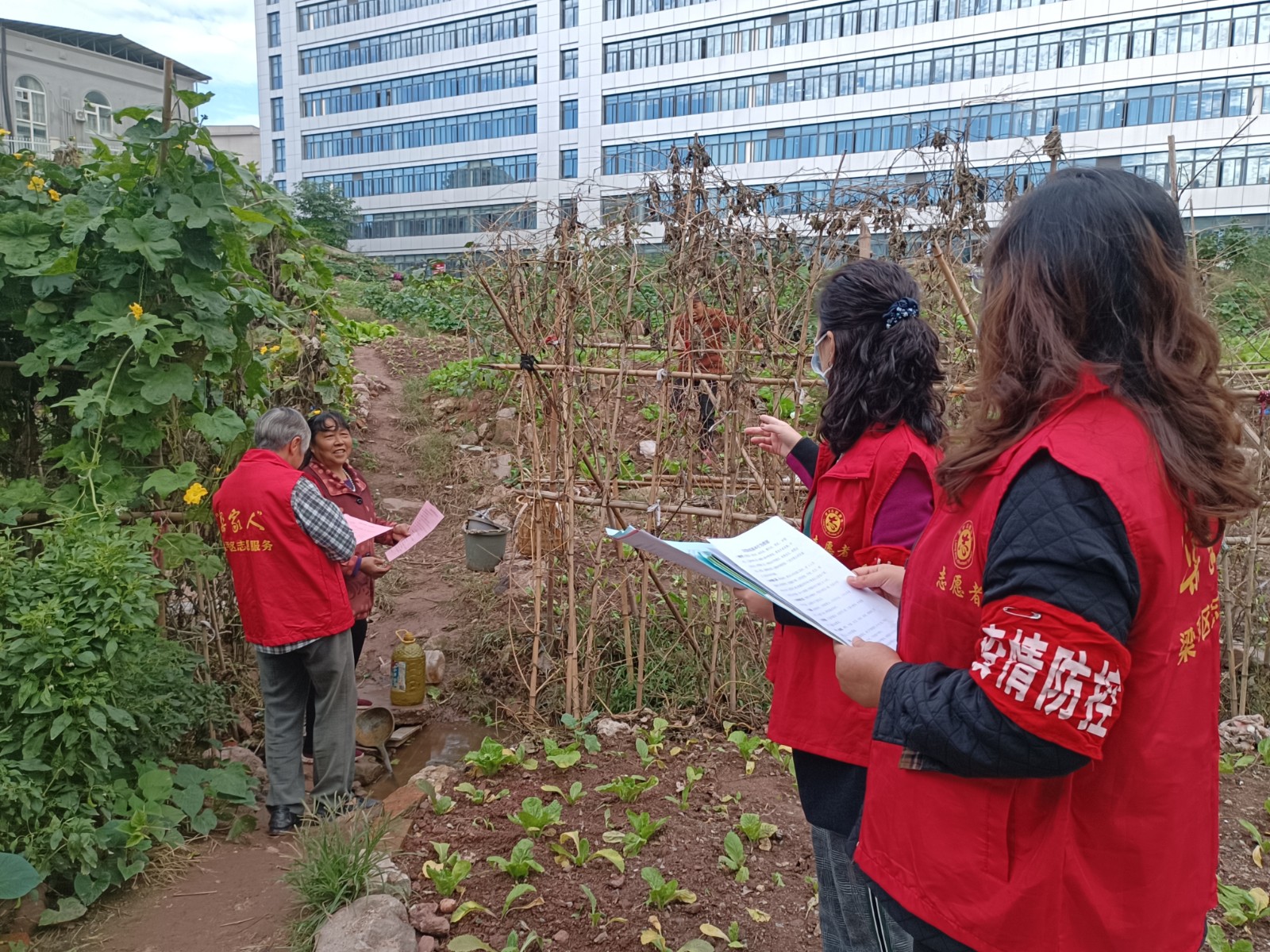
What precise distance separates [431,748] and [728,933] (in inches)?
105

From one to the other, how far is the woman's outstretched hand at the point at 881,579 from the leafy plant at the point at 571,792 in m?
2.60

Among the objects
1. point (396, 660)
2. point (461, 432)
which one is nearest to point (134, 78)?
point (461, 432)

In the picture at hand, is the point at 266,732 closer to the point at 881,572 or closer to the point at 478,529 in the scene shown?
the point at 478,529

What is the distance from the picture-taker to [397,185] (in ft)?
151

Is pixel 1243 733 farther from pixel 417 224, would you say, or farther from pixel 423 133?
pixel 423 133

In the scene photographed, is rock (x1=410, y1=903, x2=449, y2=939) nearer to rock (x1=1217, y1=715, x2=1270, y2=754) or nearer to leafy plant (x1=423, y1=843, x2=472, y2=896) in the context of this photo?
leafy plant (x1=423, y1=843, x2=472, y2=896)

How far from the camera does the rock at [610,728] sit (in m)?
4.87

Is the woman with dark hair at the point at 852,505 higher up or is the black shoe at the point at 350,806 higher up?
the woman with dark hair at the point at 852,505

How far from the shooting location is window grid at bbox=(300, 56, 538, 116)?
138ft

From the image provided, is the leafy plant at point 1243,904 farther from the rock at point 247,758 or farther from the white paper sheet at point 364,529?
the rock at point 247,758

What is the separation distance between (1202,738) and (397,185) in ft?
161

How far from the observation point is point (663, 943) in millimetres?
3045

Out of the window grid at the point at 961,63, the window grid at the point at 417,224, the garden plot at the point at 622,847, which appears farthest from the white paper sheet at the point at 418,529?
the window grid at the point at 417,224

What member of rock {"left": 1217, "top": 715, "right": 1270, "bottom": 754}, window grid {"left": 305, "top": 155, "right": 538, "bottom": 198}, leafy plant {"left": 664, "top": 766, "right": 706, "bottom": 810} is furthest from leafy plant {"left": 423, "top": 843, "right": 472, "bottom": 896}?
window grid {"left": 305, "top": 155, "right": 538, "bottom": 198}
